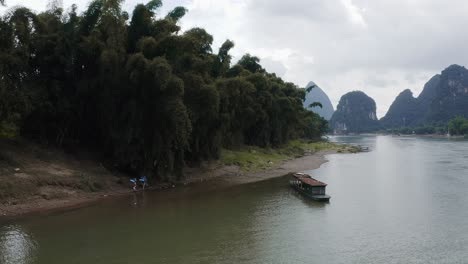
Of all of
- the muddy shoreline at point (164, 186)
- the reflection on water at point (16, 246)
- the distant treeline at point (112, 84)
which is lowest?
the reflection on water at point (16, 246)

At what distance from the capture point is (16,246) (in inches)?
774

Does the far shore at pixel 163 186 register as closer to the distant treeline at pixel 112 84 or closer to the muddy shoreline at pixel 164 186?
the muddy shoreline at pixel 164 186

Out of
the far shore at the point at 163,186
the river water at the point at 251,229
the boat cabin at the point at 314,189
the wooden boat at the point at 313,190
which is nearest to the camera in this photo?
the river water at the point at 251,229

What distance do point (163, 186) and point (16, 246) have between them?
18.1 meters

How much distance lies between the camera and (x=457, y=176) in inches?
1793

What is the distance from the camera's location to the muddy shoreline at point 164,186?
1037 inches

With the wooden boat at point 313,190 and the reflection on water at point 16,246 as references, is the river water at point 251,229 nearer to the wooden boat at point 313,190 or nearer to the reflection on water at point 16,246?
the reflection on water at point 16,246

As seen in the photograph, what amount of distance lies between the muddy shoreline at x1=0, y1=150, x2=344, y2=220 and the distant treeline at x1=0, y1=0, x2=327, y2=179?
148 inches

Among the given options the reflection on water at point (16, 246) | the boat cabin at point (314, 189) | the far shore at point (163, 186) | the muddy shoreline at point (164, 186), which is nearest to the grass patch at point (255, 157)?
the far shore at point (163, 186)

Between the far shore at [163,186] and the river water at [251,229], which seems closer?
the river water at [251,229]

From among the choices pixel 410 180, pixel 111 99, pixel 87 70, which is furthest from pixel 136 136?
pixel 410 180

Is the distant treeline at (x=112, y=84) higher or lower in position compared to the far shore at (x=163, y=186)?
higher

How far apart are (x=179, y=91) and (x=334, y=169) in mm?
30484

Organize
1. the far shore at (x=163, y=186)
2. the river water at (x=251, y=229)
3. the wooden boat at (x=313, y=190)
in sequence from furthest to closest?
the wooden boat at (x=313, y=190)
the far shore at (x=163, y=186)
the river water at (x=251, y=229)
